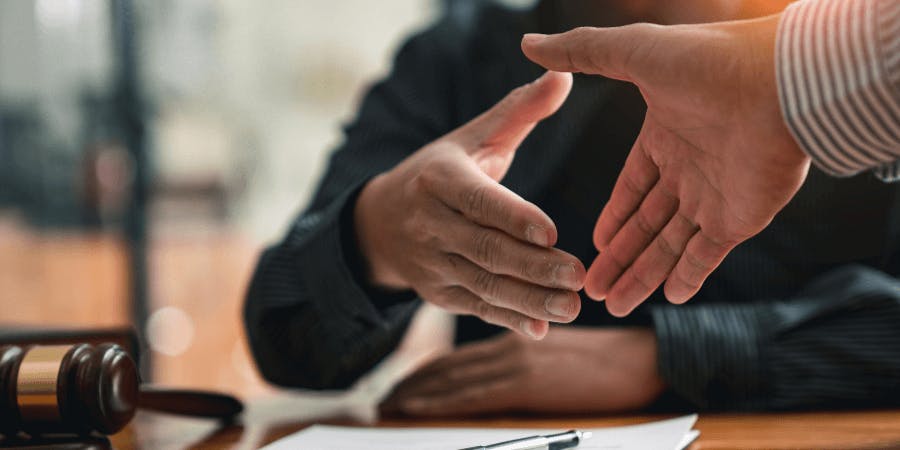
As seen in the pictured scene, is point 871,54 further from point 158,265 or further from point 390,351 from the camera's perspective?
point 158,265

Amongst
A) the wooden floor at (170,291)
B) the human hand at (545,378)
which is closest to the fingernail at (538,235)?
the human hand at (545,378)

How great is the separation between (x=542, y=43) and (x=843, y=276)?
454 millimetres

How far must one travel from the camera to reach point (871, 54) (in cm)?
40

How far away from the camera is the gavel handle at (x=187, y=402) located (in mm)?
644

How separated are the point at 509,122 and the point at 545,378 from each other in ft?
0.85

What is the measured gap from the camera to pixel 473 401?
0.73m

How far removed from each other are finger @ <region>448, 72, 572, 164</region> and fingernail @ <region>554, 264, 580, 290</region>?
0.34 feet

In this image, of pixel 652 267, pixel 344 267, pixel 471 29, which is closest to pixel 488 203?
pixel 652 267

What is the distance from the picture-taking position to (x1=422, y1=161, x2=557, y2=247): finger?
51cm

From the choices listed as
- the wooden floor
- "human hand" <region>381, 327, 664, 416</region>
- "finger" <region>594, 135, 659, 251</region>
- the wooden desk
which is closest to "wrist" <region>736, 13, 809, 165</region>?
"finger" <region>594, 135, 659, 251</region>

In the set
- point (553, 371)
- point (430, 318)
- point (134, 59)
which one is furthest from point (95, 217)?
point (553, 371)

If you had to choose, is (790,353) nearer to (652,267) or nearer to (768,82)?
(652,267)

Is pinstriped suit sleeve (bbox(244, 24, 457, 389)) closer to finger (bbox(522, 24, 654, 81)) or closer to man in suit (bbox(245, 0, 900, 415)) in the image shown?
man in suit (bbox(245, 0, 900, 415))

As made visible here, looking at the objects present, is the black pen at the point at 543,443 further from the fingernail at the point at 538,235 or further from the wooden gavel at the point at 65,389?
the wooden gavel at the point at 65,389
